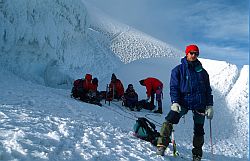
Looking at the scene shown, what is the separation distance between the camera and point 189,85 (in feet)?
15.7

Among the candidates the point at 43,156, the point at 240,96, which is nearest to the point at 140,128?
the point at 43,156

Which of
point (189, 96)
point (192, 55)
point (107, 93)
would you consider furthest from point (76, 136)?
point (107, 93)

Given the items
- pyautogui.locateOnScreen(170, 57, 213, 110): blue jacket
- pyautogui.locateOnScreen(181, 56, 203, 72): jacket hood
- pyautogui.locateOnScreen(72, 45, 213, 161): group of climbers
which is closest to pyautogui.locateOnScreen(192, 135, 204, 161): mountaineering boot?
pyautogui.locateOnScreen(72, 45, 213, 161): group of climbers

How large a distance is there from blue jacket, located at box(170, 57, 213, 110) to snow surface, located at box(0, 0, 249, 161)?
3.25 feet

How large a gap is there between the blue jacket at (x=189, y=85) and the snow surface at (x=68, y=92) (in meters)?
0.99

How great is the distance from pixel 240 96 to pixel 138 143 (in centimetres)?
1028

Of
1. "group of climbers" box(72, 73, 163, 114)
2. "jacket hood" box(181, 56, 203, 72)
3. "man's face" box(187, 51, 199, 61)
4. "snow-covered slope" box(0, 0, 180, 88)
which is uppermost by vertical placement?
"snow-covered slope" box(0, 0, 180, 88)

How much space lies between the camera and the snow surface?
4.55 metres

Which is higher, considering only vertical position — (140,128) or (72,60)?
(72,60)

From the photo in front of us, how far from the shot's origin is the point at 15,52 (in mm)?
13281

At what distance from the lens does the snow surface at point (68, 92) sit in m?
4.55

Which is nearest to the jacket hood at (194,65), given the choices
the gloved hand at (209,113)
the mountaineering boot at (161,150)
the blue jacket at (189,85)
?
the blue jacket at (189,85)

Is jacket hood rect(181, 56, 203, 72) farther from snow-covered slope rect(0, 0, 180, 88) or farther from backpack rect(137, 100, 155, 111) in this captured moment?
snow-covered slope rect(0, 0, 180, 88)

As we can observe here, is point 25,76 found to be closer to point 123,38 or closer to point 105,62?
point 105,62
